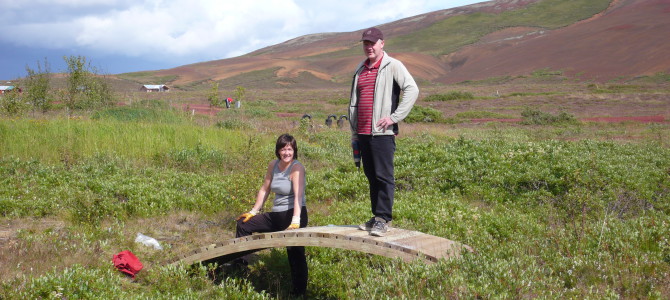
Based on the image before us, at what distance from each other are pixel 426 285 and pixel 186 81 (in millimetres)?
100048

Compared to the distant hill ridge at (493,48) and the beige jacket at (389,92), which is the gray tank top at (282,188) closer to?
the beige jacket at (389,92)

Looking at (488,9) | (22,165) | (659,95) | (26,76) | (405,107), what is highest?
(488,9)

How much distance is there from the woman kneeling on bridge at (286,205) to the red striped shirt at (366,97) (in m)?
0.83

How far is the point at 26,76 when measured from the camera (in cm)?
2069

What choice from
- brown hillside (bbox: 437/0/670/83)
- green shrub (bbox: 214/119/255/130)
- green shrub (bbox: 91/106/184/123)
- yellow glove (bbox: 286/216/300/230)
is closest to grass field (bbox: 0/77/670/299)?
green shrub (bbox: 91/106/184/123)

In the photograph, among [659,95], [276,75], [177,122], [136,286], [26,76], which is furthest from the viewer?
[276,75]

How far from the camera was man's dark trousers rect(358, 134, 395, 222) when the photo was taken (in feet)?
16.8

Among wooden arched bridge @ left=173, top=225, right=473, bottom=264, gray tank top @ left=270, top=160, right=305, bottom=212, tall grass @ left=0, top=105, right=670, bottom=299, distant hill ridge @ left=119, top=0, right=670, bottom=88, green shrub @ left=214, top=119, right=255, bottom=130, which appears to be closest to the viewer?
tall grass @ left=0, top=105, right=670, bottom=299

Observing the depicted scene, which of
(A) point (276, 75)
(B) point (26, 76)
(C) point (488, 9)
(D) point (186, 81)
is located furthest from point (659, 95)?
(C) point (488, 9)

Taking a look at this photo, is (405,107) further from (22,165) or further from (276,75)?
(276,75)

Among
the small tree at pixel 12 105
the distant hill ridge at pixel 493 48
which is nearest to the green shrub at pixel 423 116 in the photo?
the small tree at pixel 12 105

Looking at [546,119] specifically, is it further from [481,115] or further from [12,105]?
[12,105]

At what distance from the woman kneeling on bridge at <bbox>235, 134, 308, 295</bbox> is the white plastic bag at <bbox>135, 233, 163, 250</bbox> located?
1.49 metres

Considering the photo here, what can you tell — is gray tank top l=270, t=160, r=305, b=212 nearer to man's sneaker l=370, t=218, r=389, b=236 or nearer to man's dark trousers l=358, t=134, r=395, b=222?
man's dark trousers l=358, t=134, r=395, b=222
